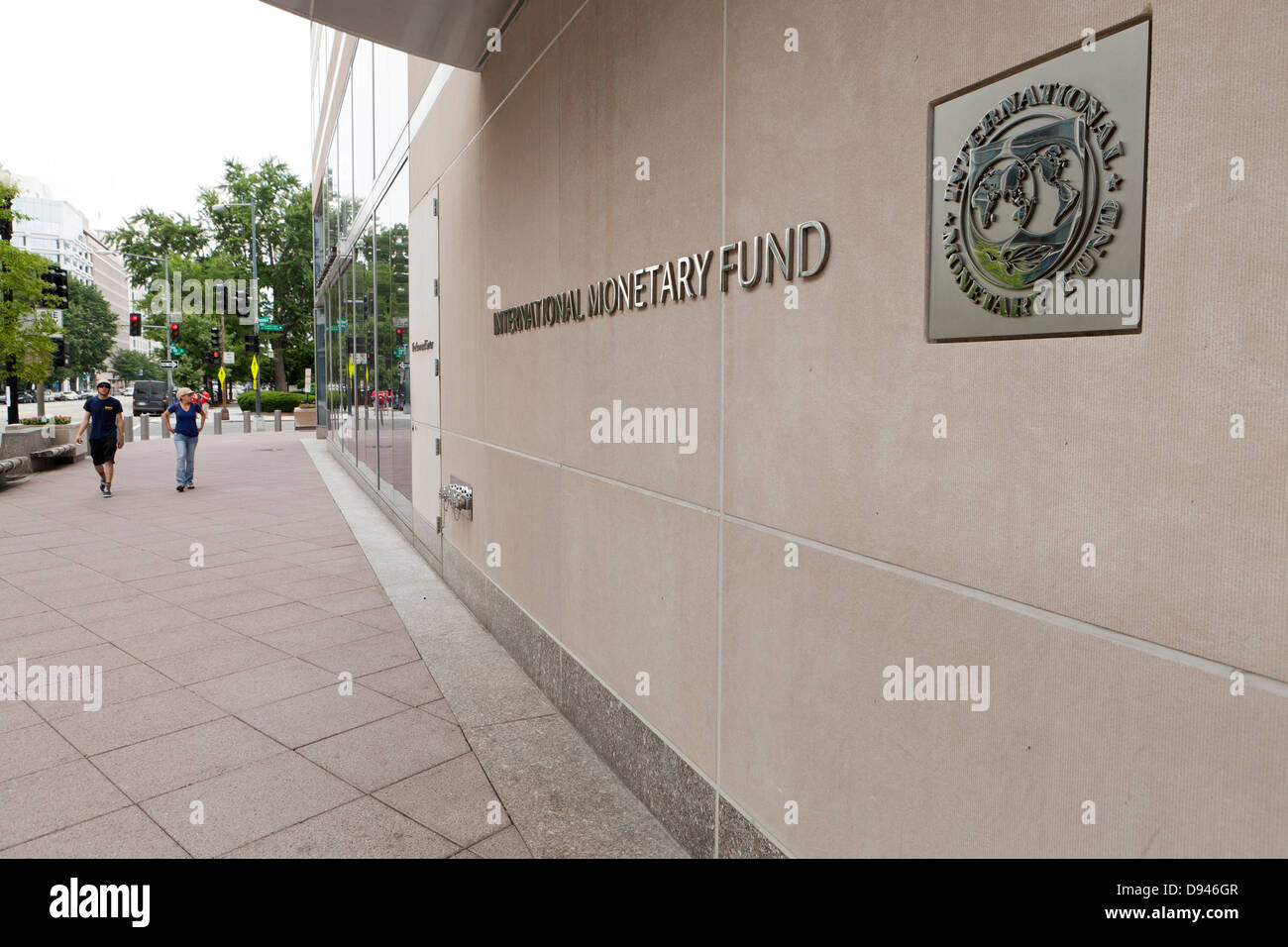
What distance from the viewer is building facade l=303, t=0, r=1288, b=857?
153 cm

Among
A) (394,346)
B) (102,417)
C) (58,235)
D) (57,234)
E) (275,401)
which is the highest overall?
(57,234)

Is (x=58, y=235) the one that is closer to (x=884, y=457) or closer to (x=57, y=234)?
(x=57, y=234)

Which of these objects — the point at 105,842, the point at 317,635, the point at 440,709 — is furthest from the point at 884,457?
the point at 317,635

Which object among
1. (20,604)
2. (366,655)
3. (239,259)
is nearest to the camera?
(366,655)

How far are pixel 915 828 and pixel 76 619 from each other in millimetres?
6587

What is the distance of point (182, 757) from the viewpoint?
428 centimetres

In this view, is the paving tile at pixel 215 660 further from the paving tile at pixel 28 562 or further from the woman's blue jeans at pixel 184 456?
the woman's blue jeans at pixel 184 456

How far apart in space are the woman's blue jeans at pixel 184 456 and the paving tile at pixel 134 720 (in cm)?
1027

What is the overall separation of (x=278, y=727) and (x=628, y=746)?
75.0 inches

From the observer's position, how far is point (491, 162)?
6.19m

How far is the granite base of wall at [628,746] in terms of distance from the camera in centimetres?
321

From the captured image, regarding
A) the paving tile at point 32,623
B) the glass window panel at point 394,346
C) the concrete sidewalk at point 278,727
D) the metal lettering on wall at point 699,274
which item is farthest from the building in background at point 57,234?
the metal lettering on wall at point 699,274

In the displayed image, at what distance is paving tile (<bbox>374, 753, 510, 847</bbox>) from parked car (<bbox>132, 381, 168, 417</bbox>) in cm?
5533
